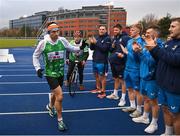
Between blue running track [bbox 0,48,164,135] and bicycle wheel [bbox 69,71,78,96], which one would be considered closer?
blue running track [bbox 0,48,164,135]

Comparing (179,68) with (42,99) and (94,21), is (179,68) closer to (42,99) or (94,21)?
(42,99)

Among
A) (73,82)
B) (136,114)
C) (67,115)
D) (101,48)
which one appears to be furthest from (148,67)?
(73,82)

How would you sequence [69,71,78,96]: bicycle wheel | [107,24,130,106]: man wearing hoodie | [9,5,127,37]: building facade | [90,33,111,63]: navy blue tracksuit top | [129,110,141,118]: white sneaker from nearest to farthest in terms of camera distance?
[129,110,141,118]: white sneaker < [107,24,130,106]: man wearing hoodie < [90,33,111,63]: navy blue tracksuit top < [69,71,78,96]: bicycle wheel < [9,5,127,37]: building facade

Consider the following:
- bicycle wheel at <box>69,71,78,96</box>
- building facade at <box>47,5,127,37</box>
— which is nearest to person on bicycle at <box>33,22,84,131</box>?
bicycle wheel at <box>69,71,78,96</box>

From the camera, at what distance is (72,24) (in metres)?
70.2

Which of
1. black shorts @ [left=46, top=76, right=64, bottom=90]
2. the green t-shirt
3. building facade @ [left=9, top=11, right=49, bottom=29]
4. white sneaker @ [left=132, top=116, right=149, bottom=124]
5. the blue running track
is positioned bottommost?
the blue running track

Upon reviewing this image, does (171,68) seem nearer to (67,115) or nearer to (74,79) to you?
(67,115)

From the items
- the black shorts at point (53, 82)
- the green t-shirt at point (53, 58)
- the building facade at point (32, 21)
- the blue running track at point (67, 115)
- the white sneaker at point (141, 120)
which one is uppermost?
the building facade at point (32, 21)

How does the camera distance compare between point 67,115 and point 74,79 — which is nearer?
point 67,115

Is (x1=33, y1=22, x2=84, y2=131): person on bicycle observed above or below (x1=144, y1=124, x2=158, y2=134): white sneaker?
above

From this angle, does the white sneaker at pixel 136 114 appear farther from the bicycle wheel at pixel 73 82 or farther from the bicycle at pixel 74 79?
the bicycle at pixel 74 79

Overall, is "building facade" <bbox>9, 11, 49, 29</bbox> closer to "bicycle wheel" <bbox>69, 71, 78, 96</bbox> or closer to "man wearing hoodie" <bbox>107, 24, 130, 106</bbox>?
"bicycle wheel" <bbox>69, 71, 78, 96</bbox>

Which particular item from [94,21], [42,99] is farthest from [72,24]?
[42,99]

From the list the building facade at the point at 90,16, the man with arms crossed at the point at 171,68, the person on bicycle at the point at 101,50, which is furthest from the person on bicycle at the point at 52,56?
the building facade at the point at 90,16
